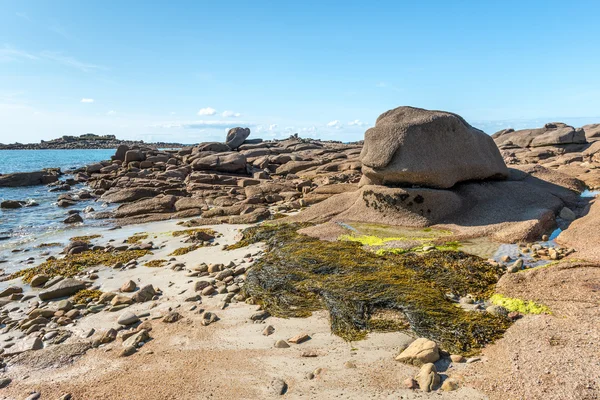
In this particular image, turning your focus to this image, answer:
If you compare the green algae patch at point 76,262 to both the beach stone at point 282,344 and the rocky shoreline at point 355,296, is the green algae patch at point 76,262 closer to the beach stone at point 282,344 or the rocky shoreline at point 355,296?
the rocky shoreline at point 355,296

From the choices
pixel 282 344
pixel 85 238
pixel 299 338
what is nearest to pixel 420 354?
pixel 299 338

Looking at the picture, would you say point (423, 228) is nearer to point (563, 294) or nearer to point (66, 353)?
point (563, 294)

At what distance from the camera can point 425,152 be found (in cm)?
959

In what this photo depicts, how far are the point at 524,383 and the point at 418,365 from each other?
889mm

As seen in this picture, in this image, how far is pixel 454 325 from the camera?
4227 millimetres

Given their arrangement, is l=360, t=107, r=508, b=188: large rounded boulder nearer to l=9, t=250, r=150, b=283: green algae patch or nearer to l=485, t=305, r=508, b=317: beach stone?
l=485, t=305, r=508, b=317: beach stone

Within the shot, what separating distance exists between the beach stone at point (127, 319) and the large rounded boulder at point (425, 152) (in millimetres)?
7055

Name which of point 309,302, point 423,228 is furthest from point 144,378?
point 423,228

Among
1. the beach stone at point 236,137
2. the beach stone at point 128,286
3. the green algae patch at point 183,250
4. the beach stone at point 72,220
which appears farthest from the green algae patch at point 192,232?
the beach stone at point 236,137

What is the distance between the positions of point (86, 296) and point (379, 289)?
4871 mm

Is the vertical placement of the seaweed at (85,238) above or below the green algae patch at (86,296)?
below

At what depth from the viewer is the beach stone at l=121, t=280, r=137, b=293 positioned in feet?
20.8

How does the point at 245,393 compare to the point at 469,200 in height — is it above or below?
below

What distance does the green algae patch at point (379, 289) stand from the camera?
4262 millimetres
